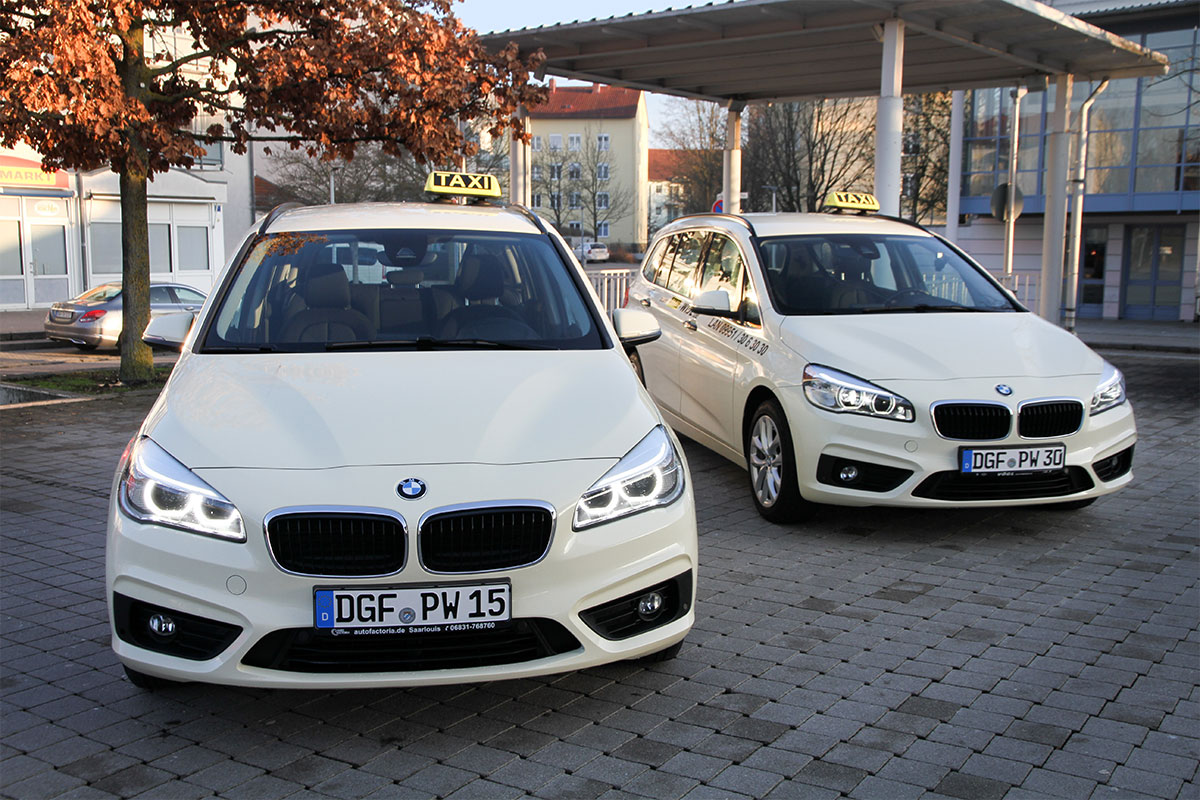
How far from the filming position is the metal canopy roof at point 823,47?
1354 centimetres

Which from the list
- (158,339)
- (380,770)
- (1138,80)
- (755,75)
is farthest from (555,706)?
(1138,80)

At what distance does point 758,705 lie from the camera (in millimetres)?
3908

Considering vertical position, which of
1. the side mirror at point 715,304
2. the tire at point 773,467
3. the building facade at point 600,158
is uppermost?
the building facade at point 600,158

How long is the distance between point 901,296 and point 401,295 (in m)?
3.62

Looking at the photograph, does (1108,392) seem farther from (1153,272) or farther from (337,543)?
(1153,272)

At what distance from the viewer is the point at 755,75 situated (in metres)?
18.0

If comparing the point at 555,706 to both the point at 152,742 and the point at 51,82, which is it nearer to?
the point at 152,742

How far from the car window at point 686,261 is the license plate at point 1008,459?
2.93 meters

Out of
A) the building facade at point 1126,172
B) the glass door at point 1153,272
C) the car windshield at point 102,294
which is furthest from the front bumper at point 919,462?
the glass door at point 1153,272

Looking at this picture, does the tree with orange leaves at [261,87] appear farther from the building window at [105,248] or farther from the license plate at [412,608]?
the building window at [105,248]

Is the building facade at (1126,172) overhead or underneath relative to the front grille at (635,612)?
overhead

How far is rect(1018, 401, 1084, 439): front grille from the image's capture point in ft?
19.4

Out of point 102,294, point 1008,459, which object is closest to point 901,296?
point 1008,459

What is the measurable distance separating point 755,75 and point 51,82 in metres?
10.9
